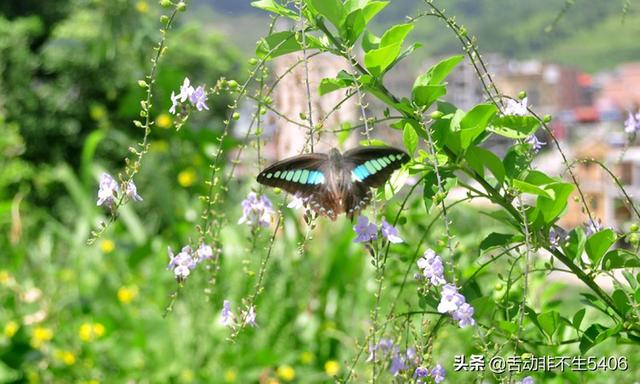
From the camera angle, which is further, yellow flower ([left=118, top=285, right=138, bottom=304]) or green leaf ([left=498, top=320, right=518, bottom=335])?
yellow flower ([left=118, top=285, right=138, bottom=304])

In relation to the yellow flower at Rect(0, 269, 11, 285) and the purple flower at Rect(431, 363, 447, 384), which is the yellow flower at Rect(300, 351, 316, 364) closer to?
the yellow flower at Rect(0, 269, 11, 285)

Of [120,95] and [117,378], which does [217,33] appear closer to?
[120,95]

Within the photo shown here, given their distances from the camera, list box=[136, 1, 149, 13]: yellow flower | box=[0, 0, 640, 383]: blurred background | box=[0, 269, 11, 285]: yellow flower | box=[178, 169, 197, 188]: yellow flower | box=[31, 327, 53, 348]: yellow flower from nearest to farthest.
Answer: box=[0, 0, 640, 383]: blurred background < box=[31, 327, 53, 348]: yellow flower < box=[0, 269, 11, 285]: yellow flower < box=[136, 1, 149, 13]: yellow flower < box=[178, 169, 197, 188]: yellow flower

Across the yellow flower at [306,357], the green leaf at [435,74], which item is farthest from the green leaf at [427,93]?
the yellow flower at [306,357]

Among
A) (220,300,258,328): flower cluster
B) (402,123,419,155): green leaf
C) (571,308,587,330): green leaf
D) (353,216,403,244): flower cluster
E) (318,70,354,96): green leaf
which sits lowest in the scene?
(220,300,258,328): flower cluster

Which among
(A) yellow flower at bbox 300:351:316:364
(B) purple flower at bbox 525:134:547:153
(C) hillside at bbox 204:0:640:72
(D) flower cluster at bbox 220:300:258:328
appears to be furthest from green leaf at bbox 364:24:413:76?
(C) hillside at bbox 204:0:640:72
